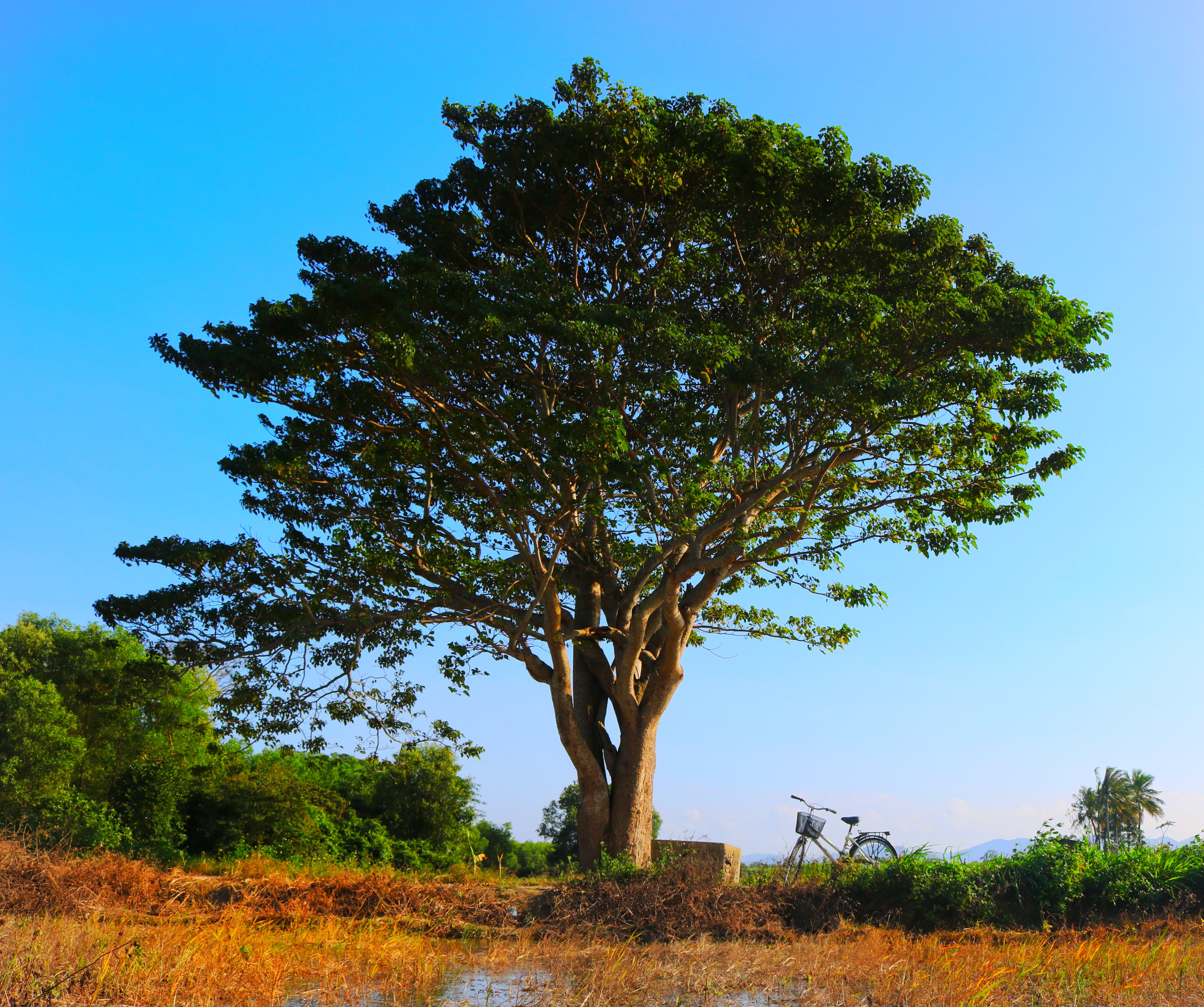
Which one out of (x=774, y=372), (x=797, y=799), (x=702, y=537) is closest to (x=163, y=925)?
(x=702, y=537)

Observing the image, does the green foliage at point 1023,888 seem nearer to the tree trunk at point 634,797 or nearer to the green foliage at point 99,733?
the tree trunk at point 634,797

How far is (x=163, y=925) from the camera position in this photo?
29.1 ft

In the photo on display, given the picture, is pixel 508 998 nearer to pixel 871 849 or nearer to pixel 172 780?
pixel 871 849

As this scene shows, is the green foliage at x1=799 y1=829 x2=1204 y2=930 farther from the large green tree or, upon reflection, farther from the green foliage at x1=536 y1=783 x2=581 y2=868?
the green foliage at x1=536 y1=783 x2=581 y2=868

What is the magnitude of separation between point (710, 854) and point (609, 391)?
7.64 m

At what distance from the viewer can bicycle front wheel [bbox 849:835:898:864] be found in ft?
47.2

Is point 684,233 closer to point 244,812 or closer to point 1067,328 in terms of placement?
point 1067,328

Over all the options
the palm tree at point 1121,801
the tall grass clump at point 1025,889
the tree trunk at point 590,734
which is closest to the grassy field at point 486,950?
the tall grass clump at point 1025,889

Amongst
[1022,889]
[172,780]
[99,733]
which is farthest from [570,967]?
[99,733]

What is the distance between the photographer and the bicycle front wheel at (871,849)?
1438 centimetres

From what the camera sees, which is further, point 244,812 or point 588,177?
point 244,812

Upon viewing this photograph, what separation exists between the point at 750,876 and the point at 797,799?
5.06ft

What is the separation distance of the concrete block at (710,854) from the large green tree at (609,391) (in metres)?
0.68

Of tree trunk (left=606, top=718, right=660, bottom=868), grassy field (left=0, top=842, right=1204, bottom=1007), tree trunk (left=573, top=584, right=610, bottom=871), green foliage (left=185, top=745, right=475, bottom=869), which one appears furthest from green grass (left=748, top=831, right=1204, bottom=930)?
green foliage (left=185, top=745, right=475, bottom=869)
